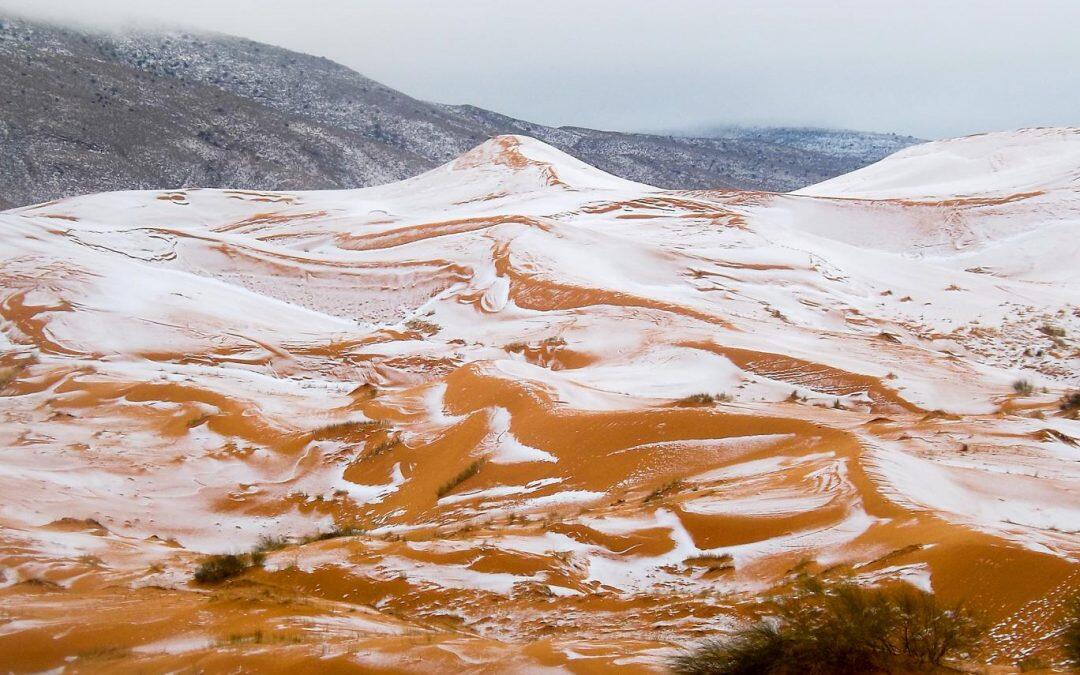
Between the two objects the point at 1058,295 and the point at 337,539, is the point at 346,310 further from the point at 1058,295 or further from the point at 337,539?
the point at 1058,295

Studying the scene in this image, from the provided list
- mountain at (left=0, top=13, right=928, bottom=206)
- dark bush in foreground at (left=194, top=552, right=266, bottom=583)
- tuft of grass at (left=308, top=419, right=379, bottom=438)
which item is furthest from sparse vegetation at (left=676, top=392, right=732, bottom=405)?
mountain at (left=0, top=13, right=928, bottom=206)

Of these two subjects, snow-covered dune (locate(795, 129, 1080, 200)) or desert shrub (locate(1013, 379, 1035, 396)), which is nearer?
desert shrub (locate(1013, 379, 1035, 396))

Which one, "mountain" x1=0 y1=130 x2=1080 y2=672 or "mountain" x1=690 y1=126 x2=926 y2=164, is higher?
"mountain" x1=690 y1=126 x2=926 y2=164

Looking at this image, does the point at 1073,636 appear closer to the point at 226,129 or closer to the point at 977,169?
the point at 977,169

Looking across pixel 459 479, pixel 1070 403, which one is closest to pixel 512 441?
pixel 459 479

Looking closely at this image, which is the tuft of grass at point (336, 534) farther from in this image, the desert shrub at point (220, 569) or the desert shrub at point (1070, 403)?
the desert shrub at point (1070, 403)

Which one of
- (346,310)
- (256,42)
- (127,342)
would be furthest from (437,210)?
(256,42)

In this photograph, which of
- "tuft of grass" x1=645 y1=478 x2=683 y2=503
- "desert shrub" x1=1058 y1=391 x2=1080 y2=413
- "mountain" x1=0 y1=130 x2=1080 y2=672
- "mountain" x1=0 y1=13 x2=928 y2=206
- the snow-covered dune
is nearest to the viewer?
"mountain" x1=0 y1=130 x2=1080 y2=672

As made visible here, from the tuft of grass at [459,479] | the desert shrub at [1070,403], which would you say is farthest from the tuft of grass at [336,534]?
the desert shrub at [1070,403]

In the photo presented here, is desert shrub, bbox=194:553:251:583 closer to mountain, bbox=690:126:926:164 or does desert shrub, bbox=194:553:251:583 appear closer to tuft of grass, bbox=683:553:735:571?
tuft of grass, bbox=683:553:735:571
